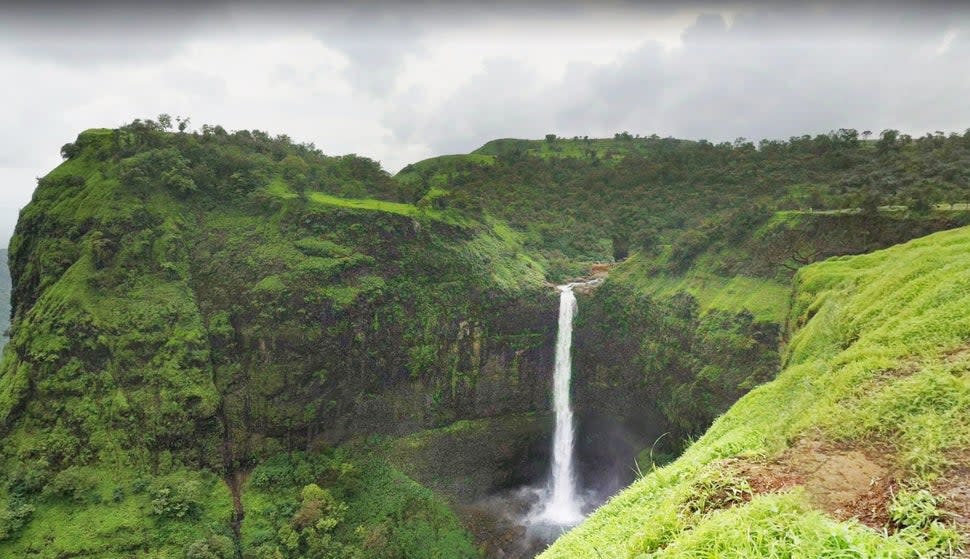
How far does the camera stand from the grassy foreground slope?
2529 mm

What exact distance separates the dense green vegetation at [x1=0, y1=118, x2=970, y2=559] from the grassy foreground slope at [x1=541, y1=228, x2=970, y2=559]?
9.44 metres

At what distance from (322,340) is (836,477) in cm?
2487

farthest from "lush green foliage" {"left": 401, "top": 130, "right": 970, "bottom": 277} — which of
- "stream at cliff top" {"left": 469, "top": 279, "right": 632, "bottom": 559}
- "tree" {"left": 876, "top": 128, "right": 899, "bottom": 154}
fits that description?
"stream at cliff top" {"left": 469, "top": 279, "right": 632, "bottom": 559}

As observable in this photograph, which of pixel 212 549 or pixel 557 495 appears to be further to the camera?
pixel 557 495

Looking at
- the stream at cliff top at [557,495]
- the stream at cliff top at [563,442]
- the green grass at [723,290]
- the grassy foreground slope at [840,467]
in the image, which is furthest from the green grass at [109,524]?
the green grass at [723,290]

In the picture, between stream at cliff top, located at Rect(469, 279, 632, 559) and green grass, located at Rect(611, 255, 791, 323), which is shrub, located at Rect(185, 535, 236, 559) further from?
green grass, located at Rect(611, 255, 791, 323)

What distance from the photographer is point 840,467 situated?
3.30 meters

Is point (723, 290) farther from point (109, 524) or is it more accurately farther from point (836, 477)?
point (109, 524)

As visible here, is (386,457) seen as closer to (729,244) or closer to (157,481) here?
(157,481)

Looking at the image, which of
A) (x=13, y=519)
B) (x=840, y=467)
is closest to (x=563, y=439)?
(x=13, y=519)

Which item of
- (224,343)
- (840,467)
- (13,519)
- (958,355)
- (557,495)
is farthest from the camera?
(557,495)

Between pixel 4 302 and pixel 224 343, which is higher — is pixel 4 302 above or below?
below

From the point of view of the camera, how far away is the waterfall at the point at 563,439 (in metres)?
25.1

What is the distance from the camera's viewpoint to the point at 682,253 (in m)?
28.8
